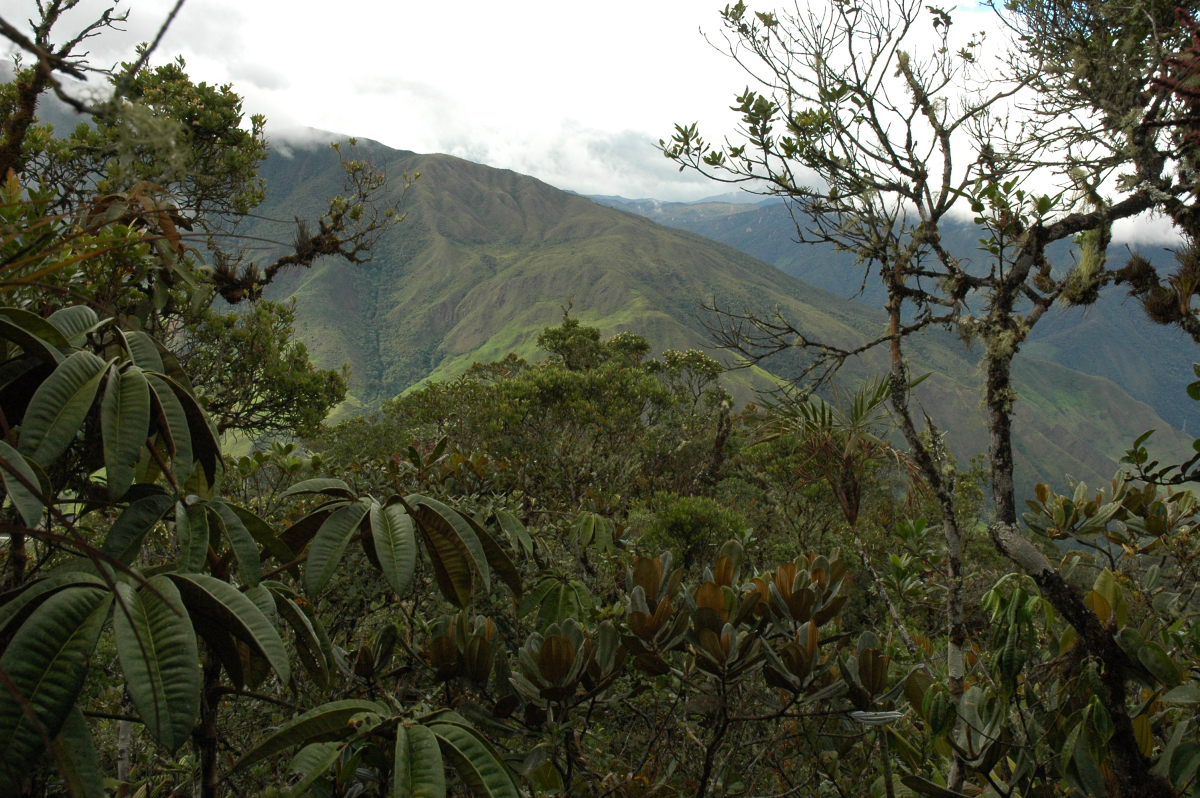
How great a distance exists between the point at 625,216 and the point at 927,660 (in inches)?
7310

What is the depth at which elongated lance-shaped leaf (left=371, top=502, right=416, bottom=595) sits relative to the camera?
126cm

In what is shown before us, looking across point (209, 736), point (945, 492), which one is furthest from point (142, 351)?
point (945, 492)

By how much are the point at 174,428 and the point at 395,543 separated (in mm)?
467

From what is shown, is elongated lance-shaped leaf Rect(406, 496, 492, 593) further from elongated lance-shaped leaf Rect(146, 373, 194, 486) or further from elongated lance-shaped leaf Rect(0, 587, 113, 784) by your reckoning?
elongated lance-shaped leaf Rect(0, 587, 113, 784)

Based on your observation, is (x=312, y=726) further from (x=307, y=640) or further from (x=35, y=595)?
(x=35, y=595)

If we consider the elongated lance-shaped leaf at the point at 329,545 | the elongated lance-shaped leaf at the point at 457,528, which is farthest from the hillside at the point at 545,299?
the elongated lance-shaped leaf at the point at 329,545

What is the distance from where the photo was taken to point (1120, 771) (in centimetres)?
150

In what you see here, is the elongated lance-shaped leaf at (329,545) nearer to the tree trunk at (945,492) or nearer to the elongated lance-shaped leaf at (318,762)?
the elongated lance-shaped leaf at (318,762)

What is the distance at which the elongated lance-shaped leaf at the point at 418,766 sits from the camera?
3.25 ft

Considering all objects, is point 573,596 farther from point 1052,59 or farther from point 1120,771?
point 1052,59

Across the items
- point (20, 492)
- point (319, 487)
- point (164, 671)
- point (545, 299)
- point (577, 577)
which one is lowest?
point (577, 577)

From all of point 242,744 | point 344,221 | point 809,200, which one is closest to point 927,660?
point 242,744

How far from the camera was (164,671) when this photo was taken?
2.85 ft

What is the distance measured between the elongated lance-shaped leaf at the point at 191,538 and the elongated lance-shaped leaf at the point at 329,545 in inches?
7.6
